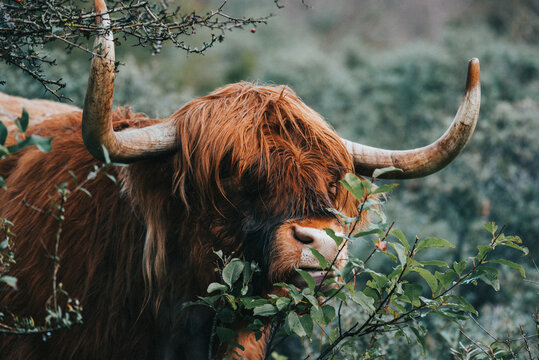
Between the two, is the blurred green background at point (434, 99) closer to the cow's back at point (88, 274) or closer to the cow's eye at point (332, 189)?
the cow's back at point (88, 274)

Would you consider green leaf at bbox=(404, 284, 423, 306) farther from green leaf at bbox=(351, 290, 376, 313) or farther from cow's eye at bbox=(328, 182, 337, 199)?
cow's eye at bbox=(328, 182, 337, 199)

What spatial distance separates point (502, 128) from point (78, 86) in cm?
Result: 672

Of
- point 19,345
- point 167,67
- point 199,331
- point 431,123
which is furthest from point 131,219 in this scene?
point 167,67

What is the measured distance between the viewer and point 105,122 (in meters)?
2.41

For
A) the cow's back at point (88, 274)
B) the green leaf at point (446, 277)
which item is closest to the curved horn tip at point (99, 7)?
the cow's back at point (88, 274)

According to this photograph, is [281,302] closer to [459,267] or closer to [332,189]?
[332,189]

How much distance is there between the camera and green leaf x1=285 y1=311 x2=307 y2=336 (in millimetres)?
2244

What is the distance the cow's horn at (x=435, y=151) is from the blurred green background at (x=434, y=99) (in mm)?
887

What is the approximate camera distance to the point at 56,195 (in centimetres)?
308

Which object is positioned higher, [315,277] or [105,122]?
[105,122]

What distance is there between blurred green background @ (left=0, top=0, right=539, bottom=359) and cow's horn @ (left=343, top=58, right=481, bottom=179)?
89cm

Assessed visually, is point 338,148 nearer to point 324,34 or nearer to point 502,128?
point 502,128

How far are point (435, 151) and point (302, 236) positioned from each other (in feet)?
3.57

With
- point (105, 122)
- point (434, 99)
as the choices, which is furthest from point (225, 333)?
point (434, 99)
